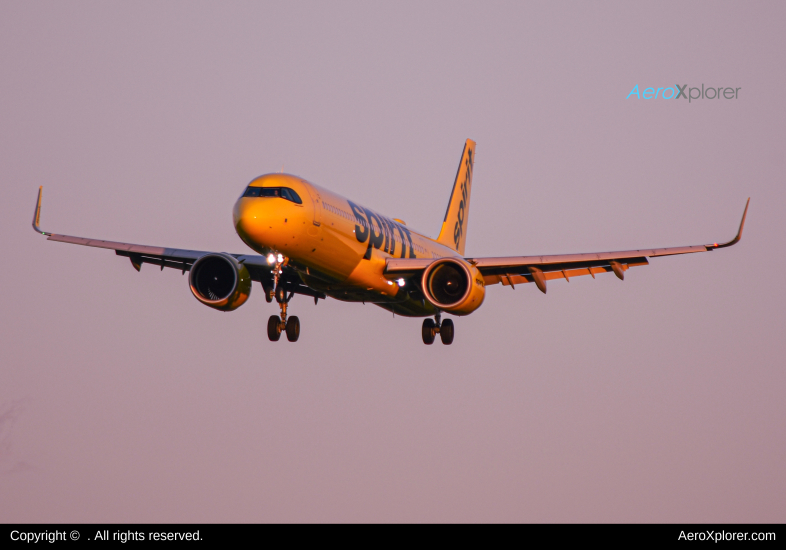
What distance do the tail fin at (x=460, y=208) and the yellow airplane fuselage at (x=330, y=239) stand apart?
1307cm

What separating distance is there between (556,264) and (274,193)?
43.4 ft

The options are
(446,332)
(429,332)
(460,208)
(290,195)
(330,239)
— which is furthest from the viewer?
(460,208)

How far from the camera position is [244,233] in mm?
32406

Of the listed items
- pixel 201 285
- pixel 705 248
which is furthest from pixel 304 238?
pixel 705 248

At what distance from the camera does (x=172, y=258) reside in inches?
1629

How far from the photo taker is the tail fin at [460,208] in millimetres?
56562

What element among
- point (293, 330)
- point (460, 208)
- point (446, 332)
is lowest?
point (293, 330)

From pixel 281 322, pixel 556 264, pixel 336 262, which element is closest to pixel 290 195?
pixel 336 262

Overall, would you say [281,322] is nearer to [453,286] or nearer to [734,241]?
[453,286]

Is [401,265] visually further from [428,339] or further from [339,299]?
[428,339]

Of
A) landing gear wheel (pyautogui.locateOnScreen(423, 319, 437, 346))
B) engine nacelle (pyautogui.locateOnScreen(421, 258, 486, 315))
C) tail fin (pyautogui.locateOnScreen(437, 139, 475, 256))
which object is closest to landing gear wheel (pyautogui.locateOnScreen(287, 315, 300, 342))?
engine nacelle (pyautogui.locateOnScreen(421, 258, 486, 315))

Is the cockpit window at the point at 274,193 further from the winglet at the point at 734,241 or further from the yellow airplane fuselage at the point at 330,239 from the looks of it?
the winglet at the point at 734,241

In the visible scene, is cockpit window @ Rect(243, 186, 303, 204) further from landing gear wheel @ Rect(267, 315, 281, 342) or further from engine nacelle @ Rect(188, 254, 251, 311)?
landing gear wheel @ Rect(267, 315, 281, 342)

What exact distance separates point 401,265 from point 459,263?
2.29 meters
